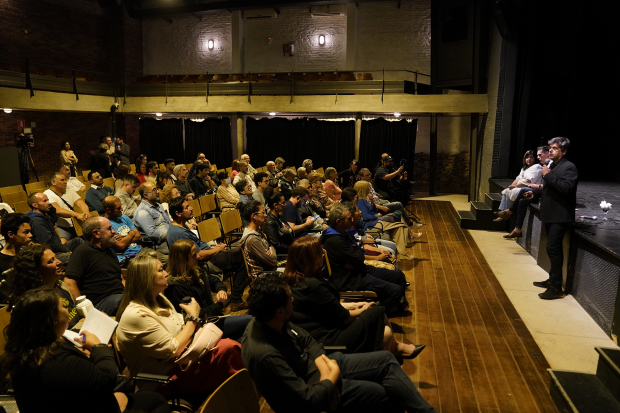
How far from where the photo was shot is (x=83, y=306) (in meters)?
3.00

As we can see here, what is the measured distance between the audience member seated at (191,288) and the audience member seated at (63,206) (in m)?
2.72

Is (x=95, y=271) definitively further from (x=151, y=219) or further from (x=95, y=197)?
(x=95, y=197)

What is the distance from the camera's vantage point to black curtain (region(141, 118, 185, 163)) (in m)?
14.2

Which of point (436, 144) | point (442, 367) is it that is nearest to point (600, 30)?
point (436, 144)

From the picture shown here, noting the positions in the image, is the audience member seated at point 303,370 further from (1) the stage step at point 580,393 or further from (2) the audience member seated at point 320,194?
(2) the audience member seated at point 320,194

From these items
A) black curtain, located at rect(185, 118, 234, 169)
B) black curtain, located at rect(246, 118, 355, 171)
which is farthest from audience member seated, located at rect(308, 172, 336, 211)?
black curtain, located at rect(185, 118, 234, 169)

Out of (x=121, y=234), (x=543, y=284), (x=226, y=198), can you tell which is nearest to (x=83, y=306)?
(x=121, y=234)

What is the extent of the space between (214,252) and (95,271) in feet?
3.56

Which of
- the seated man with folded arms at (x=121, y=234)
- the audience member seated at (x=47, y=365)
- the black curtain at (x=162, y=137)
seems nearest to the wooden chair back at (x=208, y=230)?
the seated man with folded arms at (x=121, y=234)

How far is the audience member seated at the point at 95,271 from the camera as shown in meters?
3.24

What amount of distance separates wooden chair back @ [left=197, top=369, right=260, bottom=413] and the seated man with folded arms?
251 cm

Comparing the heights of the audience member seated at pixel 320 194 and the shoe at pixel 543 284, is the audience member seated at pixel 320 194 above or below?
above

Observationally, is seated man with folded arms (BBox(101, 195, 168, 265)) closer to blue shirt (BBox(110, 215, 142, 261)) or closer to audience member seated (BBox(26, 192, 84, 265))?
blue shirt (BBox(110, 215, 142, 261))

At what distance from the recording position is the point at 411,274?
18.8 feet
